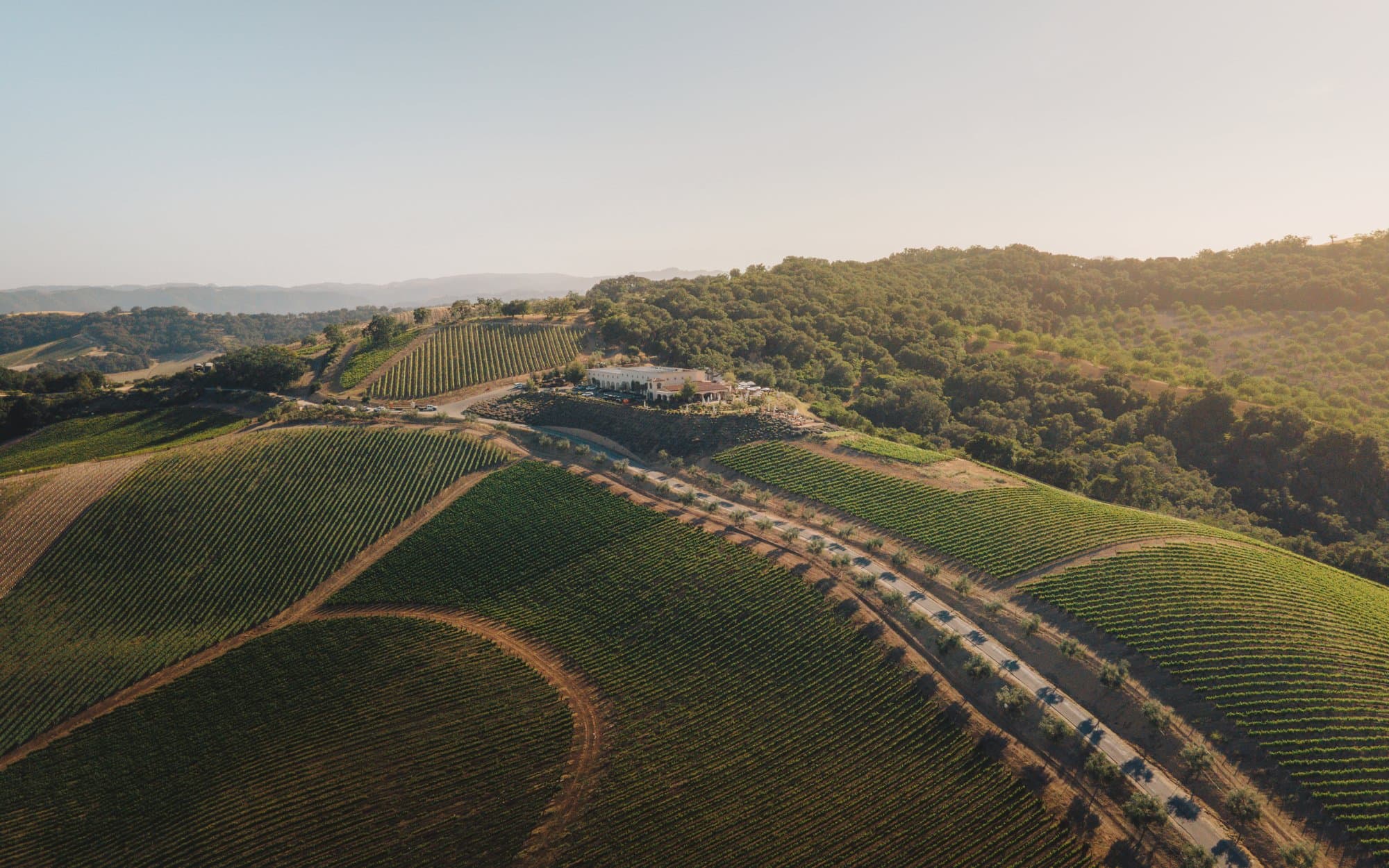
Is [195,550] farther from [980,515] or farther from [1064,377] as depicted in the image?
[1064,377]

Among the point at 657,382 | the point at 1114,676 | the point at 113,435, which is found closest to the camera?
the point at 1114,676

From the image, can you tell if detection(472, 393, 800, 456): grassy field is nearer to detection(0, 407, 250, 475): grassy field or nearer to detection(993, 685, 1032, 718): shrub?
detection(0, 407, 250, 475): grassy field

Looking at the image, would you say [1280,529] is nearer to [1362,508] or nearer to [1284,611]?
[1362,508]

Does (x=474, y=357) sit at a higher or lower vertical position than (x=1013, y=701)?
higher

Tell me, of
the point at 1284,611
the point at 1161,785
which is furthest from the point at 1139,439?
the point at 1161,785

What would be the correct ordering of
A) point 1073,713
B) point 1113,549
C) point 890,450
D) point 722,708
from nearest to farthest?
point 1073,713 < point 722,708 < point 1113,549 < point 890,450

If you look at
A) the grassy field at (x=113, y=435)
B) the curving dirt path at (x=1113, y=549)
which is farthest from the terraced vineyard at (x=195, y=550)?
the curving dirt path at (x=1113, y=549)

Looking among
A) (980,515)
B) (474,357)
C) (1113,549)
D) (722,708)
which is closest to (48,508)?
(474,357)

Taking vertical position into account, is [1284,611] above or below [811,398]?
below
